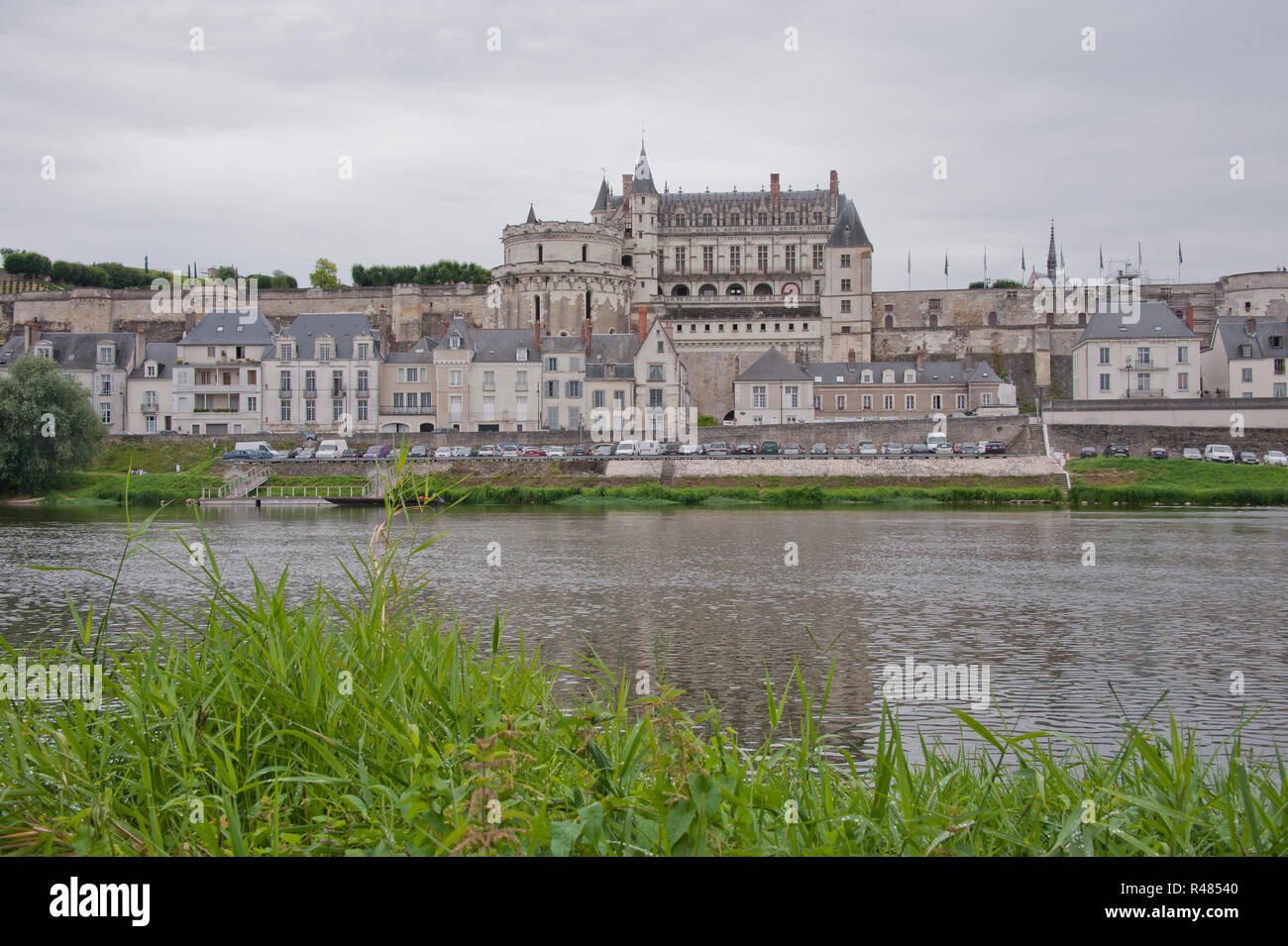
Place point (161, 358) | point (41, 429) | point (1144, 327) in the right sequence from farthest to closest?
point (161, 358), point (1144, 327), point (41, 429)

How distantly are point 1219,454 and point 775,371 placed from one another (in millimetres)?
20465

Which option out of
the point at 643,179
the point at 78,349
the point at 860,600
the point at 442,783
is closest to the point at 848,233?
the point at 643,179

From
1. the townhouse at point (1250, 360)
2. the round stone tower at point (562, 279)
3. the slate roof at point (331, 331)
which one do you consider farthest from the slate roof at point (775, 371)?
the townhouse at point (1250, 360)

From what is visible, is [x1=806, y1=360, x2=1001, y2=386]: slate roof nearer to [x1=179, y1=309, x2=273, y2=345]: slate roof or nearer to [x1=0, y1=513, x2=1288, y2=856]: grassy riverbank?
[x1=179, y1=309, x2=273, y2=345]: slate roof

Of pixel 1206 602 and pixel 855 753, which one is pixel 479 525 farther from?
pixel 855 753

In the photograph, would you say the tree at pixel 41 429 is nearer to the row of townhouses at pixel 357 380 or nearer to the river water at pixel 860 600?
the river water at pixel 860 600

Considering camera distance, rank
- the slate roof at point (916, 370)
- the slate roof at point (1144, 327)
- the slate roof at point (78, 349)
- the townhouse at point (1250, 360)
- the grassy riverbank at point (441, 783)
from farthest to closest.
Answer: the slate roof at point (916, 370)
the slate roof at point (1144, 327)
the slate roof at point (78, 349)
the townhouse at point (1250, 360)
the grassy riverbank at point (441, 783)

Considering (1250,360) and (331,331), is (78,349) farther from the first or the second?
(1250,360)

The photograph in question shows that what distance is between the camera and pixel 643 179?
73.6m

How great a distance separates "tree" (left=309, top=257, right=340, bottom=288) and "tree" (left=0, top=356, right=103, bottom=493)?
4368 centimetres

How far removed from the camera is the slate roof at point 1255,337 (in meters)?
52.5

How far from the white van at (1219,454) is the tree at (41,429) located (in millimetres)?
42830

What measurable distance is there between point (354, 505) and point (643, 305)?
3266cm
